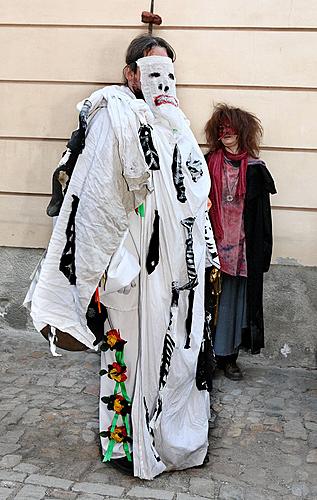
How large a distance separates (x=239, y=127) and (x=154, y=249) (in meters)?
1.60

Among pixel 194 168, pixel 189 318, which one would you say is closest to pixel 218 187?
pixel 194 168

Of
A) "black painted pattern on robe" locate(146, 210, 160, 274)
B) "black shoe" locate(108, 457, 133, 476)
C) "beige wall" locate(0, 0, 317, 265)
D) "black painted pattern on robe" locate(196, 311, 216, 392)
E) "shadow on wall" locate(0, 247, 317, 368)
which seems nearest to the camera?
"black painted pattern on robe" locate(146, 210, 160, 274)

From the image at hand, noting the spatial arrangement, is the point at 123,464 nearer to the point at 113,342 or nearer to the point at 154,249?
the point at 113,342

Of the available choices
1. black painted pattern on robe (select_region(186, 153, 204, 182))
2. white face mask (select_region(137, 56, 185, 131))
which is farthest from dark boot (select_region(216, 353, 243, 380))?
white face mask (select_region(137, 56, 185, 131))

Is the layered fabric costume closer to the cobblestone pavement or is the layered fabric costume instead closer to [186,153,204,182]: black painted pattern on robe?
[186,153,204,182]: black painted pattern on robe

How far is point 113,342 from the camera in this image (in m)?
3.54

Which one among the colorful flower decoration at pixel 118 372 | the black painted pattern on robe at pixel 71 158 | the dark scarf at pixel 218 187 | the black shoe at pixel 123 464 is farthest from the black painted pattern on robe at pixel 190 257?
the dark scarf at pixel 218 187

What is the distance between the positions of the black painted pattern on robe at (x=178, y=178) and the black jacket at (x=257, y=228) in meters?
1.30

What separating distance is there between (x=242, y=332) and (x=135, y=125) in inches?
84.1

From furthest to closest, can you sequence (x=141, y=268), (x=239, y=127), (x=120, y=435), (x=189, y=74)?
1. (x=189, y=74)
2. (x=239, y=127)
3. (x=120, y=435)
4. (x=141, y=268)

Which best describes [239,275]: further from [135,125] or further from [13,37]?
[13,37]

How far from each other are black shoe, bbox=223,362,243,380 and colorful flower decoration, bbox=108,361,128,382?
1600mm

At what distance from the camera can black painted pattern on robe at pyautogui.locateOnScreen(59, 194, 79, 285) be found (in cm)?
331

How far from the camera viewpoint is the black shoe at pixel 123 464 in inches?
141
